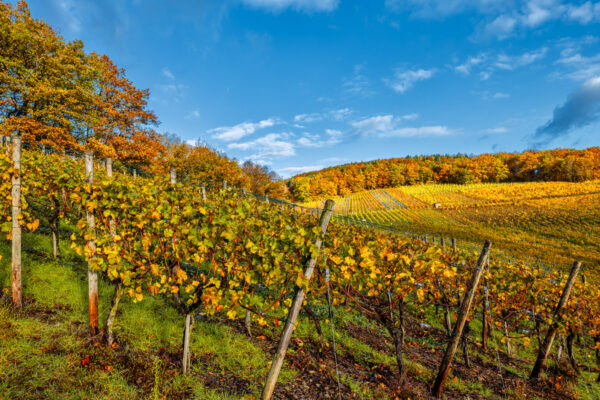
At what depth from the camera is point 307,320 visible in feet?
21.4

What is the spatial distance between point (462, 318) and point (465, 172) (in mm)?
92425

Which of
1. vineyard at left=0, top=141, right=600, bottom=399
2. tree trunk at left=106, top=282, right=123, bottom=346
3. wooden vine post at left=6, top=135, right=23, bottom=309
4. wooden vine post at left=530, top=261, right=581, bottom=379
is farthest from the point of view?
wooden vine post at left=530, top=261, right=581, bottom=379

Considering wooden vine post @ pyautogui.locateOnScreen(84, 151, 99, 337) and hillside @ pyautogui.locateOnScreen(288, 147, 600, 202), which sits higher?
hillside @ pyautogui.locateOnScreen(288, 147, 600, 202)

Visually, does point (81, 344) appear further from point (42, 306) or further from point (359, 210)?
point (359, 210)

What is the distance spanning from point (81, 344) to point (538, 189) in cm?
7893

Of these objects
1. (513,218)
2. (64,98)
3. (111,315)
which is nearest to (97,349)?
(111,315)

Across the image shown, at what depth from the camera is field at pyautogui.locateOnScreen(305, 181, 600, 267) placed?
2611 cm


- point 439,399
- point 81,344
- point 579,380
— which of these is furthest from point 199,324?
point 579,380

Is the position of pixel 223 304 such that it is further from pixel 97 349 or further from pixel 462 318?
pixel 462 318

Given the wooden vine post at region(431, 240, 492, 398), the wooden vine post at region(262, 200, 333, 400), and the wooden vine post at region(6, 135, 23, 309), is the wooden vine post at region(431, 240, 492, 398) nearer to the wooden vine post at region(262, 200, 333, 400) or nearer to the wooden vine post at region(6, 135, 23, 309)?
the wooden vine post at region(262, 200, 333, 400)

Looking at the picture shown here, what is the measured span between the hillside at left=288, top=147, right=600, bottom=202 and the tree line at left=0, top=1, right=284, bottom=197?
50.8 metres

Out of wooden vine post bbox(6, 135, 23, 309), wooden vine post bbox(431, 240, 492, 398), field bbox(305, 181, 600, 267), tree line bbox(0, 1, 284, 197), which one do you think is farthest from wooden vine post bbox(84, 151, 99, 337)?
field bbox(305, 181, 600, 267)

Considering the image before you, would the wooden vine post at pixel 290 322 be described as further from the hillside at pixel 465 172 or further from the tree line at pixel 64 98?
the hillside at pixel 465 172

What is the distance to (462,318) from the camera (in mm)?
4504
